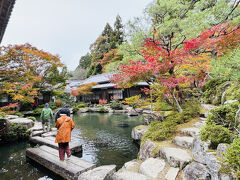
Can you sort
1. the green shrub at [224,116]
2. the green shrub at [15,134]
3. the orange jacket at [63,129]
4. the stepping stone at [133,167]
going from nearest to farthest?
the green shrub at [224,116]
the stepping stone at [133,167]
the orange jacket at [63,129]
the green shrub at [15,134]

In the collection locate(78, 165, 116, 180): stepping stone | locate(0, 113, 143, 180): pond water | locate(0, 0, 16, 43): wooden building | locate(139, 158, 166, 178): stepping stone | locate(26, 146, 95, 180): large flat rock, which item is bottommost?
locate(0, 113, 143, 180): pond water

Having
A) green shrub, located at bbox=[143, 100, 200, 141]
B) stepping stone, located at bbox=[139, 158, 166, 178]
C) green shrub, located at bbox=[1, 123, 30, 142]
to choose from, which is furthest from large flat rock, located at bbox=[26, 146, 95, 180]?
green shrub, located at bbox=[1, 123, 30, 142]

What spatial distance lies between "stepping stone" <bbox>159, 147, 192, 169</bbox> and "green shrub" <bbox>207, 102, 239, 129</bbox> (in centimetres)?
98

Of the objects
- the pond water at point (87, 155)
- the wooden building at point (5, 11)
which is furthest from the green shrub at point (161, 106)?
the wooden building at point (5, 11)

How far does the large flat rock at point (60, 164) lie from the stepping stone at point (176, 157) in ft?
6.53

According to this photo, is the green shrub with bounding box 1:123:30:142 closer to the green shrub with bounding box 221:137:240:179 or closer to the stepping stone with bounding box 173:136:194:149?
the stepping stone with bounding box 173:136:194:149

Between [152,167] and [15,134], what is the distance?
752 cm

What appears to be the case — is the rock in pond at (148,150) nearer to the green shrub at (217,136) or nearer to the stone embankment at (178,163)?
the stone embankment at (178,163)

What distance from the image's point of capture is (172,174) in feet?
9.07

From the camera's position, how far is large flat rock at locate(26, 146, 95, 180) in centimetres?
354

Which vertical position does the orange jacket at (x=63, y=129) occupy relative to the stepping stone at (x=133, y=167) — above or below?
above

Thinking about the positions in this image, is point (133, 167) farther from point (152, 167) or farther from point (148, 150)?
point (148, 150)

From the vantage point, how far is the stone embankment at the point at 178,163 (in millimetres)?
2203

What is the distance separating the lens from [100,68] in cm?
3403
